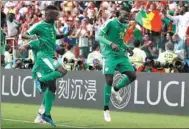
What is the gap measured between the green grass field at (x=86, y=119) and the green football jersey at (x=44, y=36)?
1357 millimetres

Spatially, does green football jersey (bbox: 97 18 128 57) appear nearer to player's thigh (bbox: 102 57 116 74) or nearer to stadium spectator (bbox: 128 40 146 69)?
player's thigh (bbox: 102 57 116 74)

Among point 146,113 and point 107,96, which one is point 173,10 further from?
point 107,96

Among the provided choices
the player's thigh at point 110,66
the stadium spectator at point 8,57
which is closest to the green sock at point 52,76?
the player's thigh at point 110,66

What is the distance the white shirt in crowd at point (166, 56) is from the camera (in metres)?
16.4

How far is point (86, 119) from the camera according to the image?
13414 mm

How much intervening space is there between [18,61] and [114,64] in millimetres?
6994

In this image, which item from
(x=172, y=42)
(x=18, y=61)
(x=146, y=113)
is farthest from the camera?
(x=18, y=61)

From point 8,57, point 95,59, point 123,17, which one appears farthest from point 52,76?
point 8,57

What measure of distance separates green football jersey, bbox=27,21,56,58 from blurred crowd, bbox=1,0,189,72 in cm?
364

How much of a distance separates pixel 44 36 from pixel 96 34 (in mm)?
6605

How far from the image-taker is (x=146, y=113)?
15562 millimetres

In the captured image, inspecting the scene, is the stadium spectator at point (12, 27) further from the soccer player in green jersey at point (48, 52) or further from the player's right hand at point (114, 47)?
the soccer player in green jersey at point (48, 52)

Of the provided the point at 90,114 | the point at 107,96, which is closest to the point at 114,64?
the point at 107,96

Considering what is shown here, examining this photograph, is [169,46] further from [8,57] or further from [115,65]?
[8,57]
